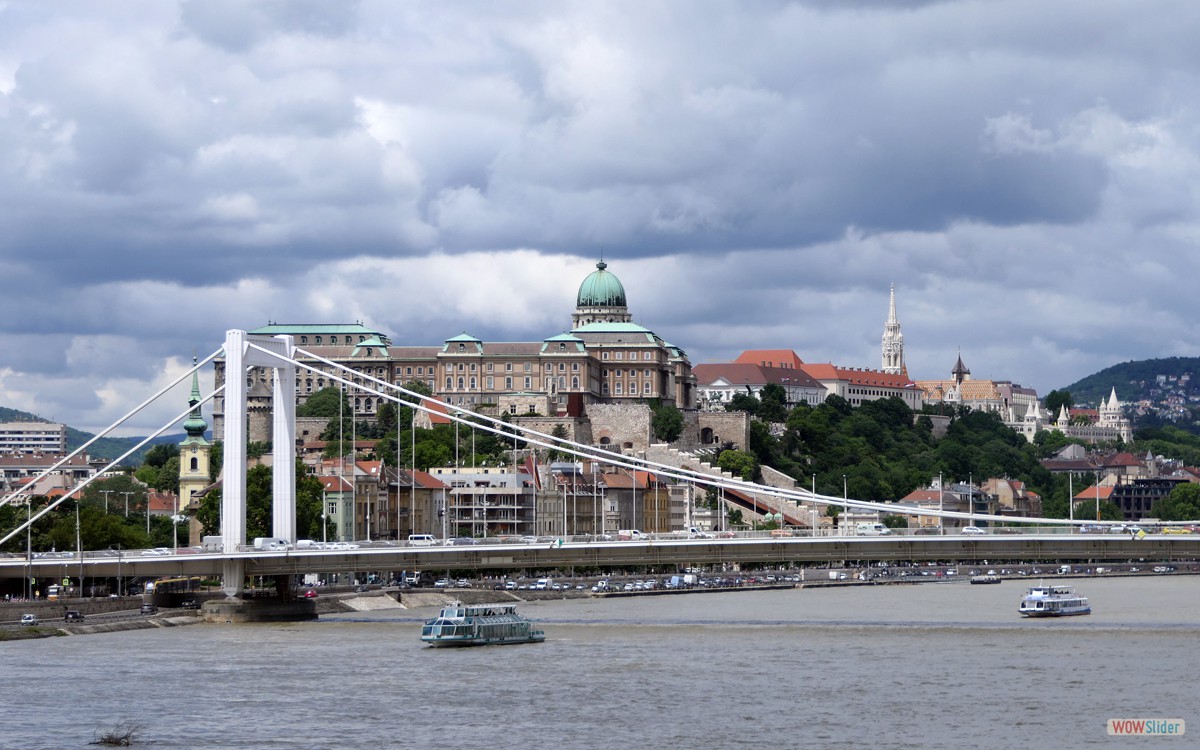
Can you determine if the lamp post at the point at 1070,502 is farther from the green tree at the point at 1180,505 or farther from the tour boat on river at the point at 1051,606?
the tour boat on river at the point at 1051,606

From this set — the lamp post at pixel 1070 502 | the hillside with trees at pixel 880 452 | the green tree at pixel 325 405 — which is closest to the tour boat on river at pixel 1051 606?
the lamp post at pixel 1070 502

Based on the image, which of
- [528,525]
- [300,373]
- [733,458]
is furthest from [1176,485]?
[528,525]

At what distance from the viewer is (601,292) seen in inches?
6614

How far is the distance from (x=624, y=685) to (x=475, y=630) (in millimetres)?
10869

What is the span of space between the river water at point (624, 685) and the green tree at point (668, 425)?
7887cm

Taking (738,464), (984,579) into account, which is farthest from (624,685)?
(738,464)

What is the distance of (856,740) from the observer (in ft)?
123

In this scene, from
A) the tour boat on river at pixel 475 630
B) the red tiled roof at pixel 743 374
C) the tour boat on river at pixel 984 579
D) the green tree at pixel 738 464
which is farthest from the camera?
the red tiled roof at pixel 743 374

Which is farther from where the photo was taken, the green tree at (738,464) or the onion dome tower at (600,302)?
the onion dome tower at (600,302)

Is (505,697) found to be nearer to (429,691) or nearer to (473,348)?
(429,691)

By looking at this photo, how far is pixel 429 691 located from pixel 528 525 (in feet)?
215

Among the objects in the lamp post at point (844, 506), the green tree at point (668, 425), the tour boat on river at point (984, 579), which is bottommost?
the tour boat on river at point (984, 579)

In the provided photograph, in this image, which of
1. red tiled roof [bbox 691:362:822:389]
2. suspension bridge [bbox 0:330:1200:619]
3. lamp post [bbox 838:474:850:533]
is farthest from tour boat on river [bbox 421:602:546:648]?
red tiled roof [bbox 691:362:822:389]

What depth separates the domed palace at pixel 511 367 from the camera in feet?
491
